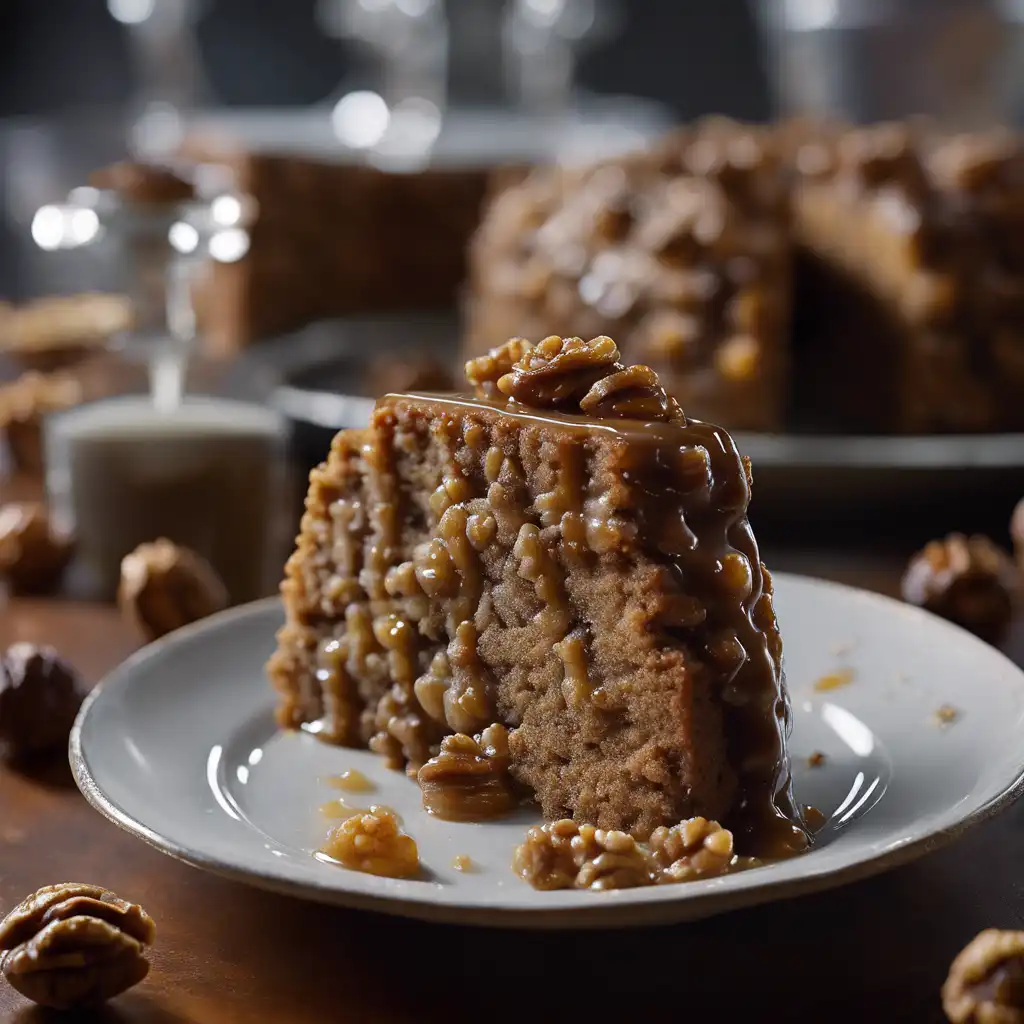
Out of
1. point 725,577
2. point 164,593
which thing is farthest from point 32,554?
→ point 725,577

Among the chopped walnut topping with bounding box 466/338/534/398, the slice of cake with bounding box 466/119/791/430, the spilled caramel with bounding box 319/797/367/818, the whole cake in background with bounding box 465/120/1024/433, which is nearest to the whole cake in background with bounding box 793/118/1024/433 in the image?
the whole cake in background with bounding box 465/120/1024/433

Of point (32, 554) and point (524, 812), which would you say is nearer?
point (524, 812)

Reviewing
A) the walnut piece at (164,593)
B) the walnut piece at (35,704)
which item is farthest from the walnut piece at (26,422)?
the walnut piece at (35,704)

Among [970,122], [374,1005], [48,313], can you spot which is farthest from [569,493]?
[970,122]

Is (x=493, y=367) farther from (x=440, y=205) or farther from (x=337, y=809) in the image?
(x=440, y=205)

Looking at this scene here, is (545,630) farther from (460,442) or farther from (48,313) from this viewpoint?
(48,313)

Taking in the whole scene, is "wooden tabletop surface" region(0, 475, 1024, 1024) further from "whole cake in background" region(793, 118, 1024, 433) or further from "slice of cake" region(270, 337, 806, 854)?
"whole cake in background" region(793, 118, 1024, 433)

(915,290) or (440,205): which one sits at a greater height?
(440,205)
